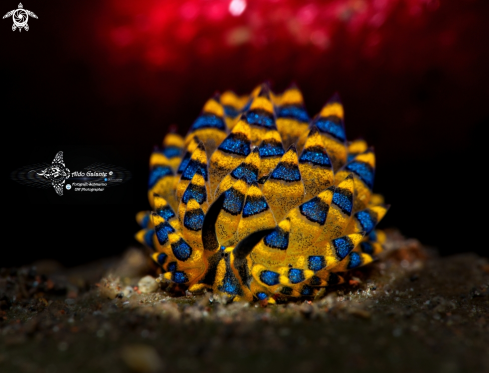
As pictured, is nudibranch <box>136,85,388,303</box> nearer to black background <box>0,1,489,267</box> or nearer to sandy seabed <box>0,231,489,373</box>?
sandy seabed <box>0,231,489,373</box>

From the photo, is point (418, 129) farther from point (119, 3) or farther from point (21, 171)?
point (21, 171)

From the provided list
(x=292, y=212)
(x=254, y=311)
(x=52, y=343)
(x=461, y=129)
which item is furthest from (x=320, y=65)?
(x=52, y=343)

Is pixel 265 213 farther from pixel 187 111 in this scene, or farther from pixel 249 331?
pixel 187 111

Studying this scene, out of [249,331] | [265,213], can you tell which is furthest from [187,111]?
[249,331]

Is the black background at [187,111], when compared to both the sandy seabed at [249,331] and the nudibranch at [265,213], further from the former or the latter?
the sandy seabed at [249,331]

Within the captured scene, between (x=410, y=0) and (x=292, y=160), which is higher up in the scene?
(x=410, y=0)

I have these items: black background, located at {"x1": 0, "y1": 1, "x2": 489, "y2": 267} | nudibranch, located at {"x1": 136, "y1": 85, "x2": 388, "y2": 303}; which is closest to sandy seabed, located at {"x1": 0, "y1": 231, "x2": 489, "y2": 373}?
nudibranch, located at {"x1": 136, "y1": 85, "x2": 388, "y2": 303}
